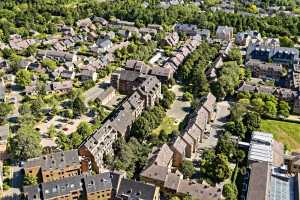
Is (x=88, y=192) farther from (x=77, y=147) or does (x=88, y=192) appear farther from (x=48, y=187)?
(x=77, y=147)

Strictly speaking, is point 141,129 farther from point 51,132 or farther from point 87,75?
point 87,75

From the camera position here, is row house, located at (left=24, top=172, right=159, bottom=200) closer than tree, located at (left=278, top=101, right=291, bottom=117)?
Yes

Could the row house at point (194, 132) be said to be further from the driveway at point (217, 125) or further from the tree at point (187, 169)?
the tree at point (187, 169)

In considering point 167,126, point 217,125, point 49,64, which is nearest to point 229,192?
point 217,125

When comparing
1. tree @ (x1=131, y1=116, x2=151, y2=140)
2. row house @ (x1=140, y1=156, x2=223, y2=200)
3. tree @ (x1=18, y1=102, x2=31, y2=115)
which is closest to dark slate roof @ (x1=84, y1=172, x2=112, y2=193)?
row house @ (x1=140, y1=156, x2=223, y2=200)

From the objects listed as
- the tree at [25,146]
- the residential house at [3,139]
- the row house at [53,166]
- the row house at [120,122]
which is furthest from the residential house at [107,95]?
the row house at [53,166]

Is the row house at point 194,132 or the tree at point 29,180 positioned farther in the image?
the row house at point 194,132

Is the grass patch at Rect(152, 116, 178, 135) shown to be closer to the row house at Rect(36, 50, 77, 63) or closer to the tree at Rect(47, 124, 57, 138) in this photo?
the tree at Rect(47, 124, 57, 138)
